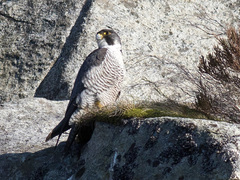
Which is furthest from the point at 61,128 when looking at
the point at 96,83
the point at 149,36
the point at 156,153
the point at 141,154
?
the point at 149,36

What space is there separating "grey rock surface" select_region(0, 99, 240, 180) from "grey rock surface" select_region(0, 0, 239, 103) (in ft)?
6.18

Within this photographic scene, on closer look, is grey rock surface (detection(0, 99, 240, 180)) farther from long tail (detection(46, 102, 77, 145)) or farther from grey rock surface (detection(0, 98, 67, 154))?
long tail (detection(46, 102, 77, 145))

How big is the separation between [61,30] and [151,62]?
168cm

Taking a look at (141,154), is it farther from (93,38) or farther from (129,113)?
(93,38)

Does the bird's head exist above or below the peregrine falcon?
above

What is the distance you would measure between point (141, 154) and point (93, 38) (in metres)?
3.64

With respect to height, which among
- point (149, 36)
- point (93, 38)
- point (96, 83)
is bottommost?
point (96, 83)

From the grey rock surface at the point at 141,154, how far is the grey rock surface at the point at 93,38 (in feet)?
6.18

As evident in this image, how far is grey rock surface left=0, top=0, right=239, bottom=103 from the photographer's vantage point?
6707 mm

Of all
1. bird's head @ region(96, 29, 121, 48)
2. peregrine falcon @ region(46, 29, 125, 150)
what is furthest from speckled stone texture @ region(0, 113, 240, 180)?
bird's head @ region(96, 29, 121, 48)

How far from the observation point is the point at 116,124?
4.02 m

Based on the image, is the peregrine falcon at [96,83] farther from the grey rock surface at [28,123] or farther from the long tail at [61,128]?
the grey rock surface at [28,123]

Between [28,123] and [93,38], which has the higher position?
[93,38]

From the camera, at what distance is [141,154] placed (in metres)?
3.49
